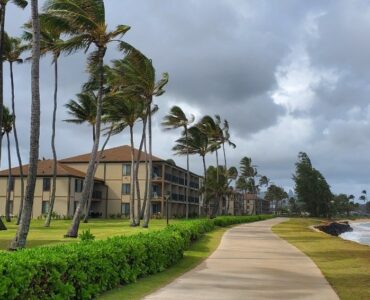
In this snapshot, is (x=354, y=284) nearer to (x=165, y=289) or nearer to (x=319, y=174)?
(x=165, y=289)

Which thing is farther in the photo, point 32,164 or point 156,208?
point 156,208

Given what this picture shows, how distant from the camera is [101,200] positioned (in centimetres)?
6719

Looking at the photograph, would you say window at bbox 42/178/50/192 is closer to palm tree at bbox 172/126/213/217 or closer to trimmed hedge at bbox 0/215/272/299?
palm tree at bbox 172/126/213/217

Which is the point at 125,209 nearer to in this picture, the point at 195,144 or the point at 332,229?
the point at 195,144

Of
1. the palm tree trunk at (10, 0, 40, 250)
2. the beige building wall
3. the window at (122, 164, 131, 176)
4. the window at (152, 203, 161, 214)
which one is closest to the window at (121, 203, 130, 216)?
the window at (152, 203, 161, 214)

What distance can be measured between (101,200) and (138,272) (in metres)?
56.6

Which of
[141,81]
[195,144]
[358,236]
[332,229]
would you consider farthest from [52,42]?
[332,229]

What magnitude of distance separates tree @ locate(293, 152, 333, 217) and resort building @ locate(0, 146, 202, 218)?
1728 inches

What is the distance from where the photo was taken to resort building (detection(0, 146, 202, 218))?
59.8 metres

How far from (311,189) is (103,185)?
192ft

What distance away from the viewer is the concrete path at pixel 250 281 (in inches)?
386

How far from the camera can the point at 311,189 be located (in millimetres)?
111312

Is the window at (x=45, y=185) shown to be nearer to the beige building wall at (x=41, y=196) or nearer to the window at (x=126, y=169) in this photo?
the beige building wall at (x=41, y=196)

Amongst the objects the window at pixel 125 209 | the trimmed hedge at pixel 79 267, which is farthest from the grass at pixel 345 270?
the window at pixel 125 209
